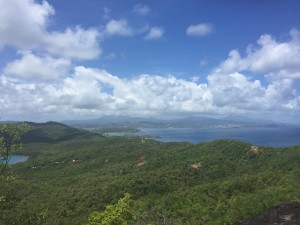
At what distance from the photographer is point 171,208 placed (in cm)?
4641

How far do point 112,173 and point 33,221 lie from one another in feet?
236

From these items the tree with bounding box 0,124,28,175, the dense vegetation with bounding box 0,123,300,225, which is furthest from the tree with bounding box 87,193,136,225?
the tree with bounding box 0,124,28,175

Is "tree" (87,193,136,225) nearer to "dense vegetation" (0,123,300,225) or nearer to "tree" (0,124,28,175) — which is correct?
"dense vegetation" (0,123,300,225)

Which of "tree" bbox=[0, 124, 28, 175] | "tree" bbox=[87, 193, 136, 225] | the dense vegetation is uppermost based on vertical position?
"tree" bbox=[0, 124, 28, 175]

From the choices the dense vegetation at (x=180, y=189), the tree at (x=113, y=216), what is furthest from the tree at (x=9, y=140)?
the tree at (x=113, y=216)

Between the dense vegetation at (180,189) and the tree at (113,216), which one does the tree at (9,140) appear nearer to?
the dense vegetation at (180,189)

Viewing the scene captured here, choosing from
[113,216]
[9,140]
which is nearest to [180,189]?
[9,140]

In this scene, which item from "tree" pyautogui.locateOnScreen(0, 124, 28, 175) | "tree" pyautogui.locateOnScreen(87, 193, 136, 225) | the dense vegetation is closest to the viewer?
"tree" pyautogui.locateOnScreen(87, 193, 136, 225)

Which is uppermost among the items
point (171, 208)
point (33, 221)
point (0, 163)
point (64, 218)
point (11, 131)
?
point (11, 131)

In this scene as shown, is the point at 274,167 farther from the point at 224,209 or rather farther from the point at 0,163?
the point at 0,163

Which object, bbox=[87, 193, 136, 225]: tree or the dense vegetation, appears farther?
the dense vegetation

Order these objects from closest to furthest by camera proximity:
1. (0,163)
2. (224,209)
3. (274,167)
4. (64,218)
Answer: (0,163) < (224,209) < (64,218) < (274,167)

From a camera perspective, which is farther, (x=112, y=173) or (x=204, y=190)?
(x=112, y=173)

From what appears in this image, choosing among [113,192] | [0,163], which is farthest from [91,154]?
[0,163]
